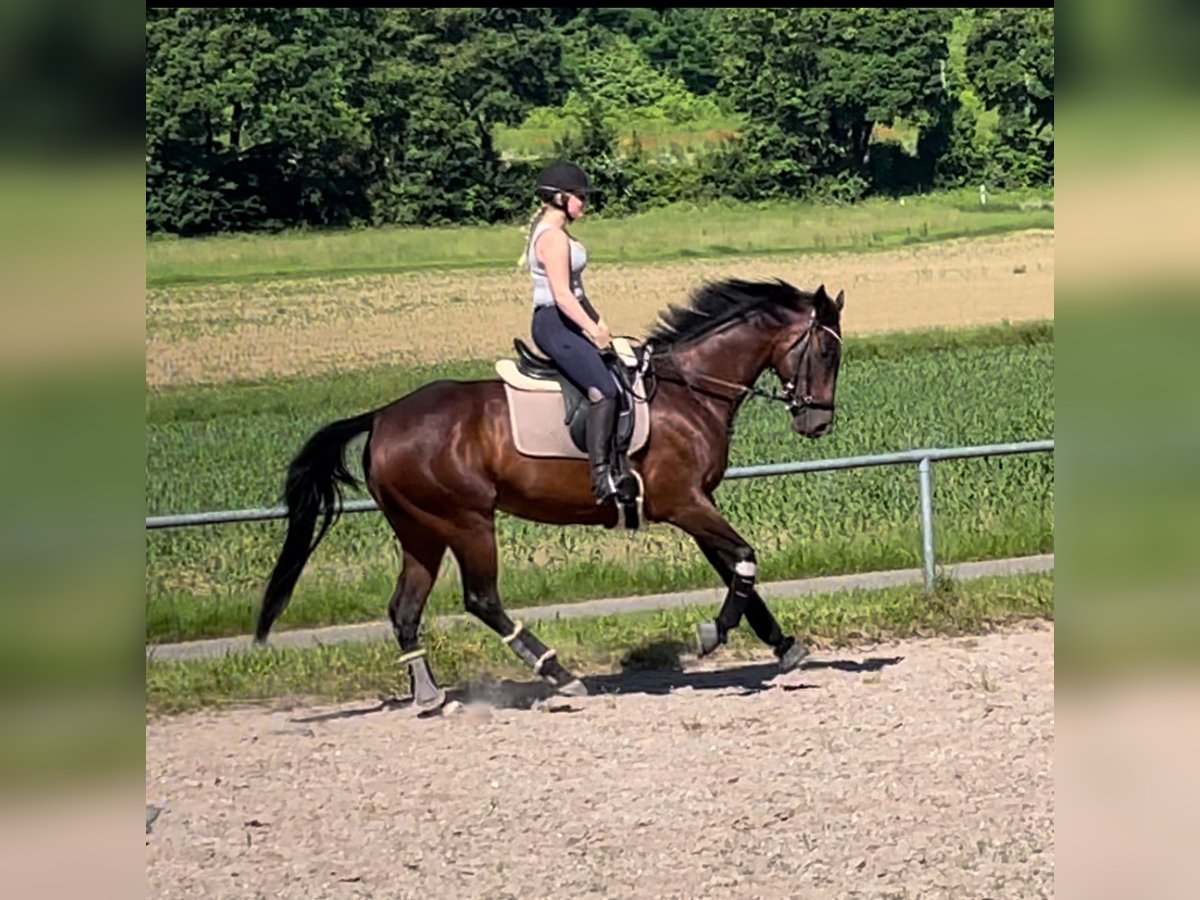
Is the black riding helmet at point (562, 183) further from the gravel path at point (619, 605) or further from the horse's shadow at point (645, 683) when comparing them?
the gravel path at point (619, 605)

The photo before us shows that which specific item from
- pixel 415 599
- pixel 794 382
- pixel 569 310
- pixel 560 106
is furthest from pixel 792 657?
pixel 560 106

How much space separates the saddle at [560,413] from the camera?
604 centimetres

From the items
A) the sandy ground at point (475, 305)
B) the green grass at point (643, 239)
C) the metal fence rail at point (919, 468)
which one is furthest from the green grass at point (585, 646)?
the green grass at point (643, 239)

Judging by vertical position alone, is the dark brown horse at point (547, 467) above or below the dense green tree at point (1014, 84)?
below

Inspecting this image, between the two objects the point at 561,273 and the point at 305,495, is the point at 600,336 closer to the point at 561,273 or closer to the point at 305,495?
the point at 561,273

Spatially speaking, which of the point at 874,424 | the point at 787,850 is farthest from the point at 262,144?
the point at 787,850

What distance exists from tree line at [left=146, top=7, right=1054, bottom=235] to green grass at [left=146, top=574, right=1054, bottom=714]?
7950mm

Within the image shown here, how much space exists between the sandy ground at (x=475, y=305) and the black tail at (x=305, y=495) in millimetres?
7146

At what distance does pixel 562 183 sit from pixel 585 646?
6.32ft

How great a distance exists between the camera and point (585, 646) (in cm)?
691
